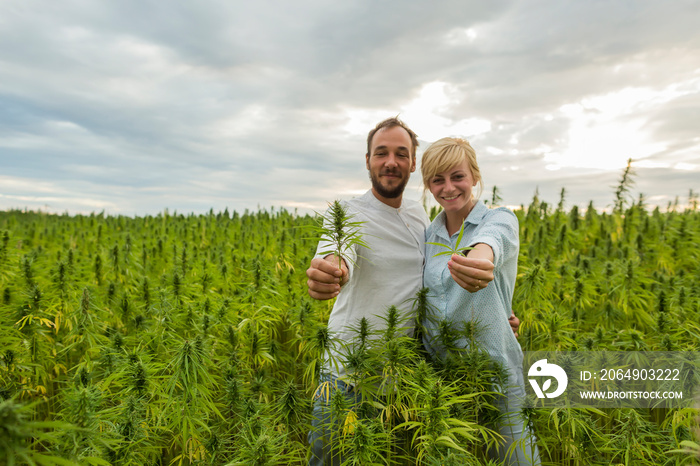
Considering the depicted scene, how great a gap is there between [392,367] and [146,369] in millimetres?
1292

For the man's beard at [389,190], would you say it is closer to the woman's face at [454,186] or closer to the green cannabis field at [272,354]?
the woman's face at [454,186]

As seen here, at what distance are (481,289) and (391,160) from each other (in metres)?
1.14

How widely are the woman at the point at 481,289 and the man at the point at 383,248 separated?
6.8 inches

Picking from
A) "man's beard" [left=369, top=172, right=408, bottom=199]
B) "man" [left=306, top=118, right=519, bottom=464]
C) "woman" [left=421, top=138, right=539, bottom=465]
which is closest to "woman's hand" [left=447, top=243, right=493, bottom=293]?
"woman" [left=421, top=138, right=539, bottom=465]

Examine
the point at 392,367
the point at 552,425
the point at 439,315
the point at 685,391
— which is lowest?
the point at 552,425

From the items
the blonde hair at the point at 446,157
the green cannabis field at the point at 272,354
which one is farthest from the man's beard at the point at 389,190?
the green cannabis field at the point at 272,354

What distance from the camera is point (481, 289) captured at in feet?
7.11

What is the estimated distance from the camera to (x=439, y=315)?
96.0 inches

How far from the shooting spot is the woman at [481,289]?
2.23 m

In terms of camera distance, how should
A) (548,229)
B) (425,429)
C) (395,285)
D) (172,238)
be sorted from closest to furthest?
(425,429), (395,285), (548,229), (172,238)

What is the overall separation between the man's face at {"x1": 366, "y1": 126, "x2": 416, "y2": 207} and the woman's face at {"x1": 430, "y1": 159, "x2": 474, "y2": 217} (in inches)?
11.8

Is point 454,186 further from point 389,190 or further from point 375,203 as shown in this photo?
point 375,203

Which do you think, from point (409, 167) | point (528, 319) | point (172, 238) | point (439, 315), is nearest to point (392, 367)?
point (439, 315)

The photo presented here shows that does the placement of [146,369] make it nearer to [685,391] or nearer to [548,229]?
[685,391]
